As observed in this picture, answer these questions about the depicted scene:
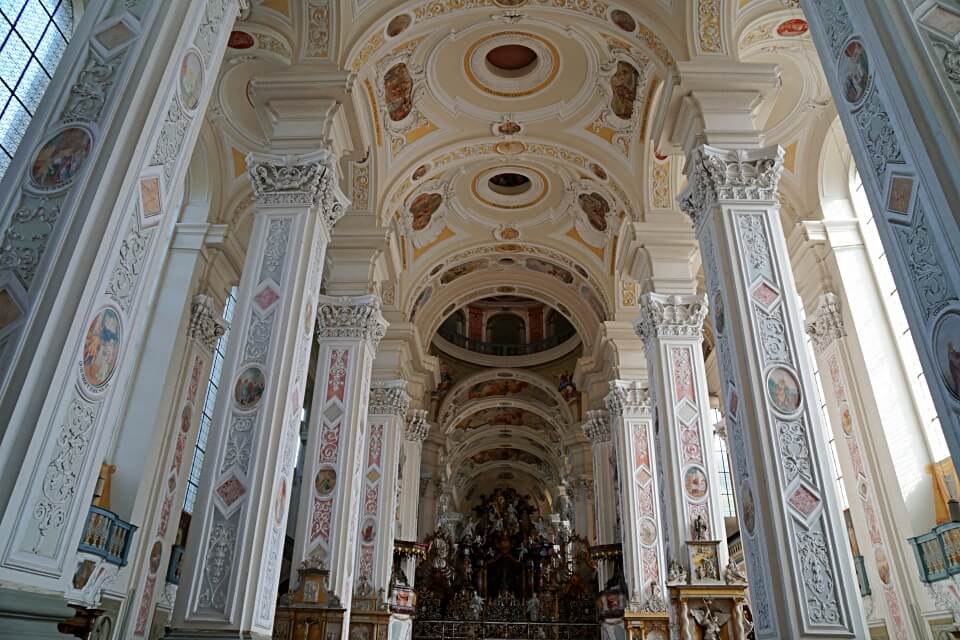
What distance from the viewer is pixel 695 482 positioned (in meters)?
10.3

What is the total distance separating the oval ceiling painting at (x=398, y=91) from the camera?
11.9 m

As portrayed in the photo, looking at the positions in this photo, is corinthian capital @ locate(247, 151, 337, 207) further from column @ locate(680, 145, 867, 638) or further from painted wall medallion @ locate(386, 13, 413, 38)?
column @ locate(680, 145, 867, 638)

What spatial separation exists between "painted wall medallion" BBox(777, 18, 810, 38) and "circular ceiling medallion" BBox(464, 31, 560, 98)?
3766 mm

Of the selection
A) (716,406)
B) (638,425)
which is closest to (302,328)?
(638,425)

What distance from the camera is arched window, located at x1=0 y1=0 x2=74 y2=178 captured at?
25.4 ft

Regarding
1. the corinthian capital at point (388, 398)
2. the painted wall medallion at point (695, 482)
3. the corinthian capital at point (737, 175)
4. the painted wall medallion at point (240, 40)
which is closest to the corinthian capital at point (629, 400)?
the painted wall medallion at point (695, 482)

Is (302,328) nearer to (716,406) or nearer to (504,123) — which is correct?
(504,123)

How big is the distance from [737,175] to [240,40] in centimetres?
747

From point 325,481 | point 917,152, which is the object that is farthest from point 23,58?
point 917,152

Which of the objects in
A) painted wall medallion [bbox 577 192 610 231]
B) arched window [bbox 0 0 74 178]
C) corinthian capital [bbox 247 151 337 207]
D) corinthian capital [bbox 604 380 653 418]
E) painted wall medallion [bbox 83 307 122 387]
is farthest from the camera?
painted wall medallion [bbox 577 192 610 231]

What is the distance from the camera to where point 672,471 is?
10.3m

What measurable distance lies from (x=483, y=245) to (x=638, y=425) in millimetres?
6235

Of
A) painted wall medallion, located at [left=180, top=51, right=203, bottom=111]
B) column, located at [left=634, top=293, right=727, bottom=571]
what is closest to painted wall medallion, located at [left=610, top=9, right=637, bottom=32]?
column, located at [left=634, top=293, right=727, bottom=571]

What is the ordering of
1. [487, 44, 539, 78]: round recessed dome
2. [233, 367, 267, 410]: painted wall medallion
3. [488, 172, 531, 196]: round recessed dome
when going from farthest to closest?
[488, 172, 531, 196]: round recessed dome, [487, 44, 539, 78]: round recessed dome, [233, 367, 267, 410]: painted wall medallion
